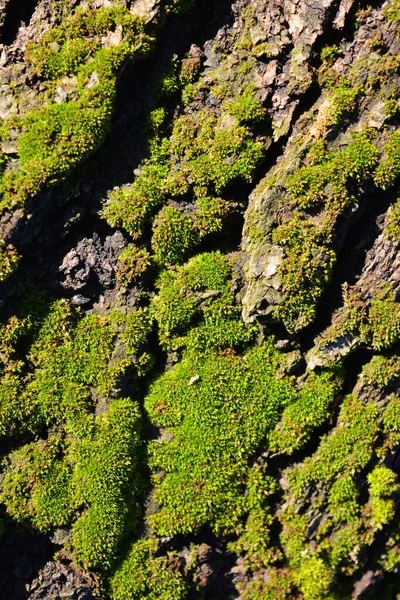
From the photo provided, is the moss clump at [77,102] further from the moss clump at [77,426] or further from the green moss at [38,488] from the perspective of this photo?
the green moss at [38,488]

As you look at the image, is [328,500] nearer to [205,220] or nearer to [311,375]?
[311,375]

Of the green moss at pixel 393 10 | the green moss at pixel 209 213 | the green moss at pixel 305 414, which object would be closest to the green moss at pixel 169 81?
the green moss at pixel 209 213

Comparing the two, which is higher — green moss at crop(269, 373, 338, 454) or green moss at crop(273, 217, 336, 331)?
green moss at crop(273, 217, 336, 331)

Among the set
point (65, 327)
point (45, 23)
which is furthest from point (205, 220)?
point (45, 23)

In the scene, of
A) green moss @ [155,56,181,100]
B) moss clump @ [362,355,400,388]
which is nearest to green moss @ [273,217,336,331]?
moss clump @ [362,355,400,388]

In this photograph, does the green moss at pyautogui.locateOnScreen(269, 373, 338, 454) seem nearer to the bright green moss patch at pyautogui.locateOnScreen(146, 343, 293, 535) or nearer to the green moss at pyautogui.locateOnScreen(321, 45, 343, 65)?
the bright green moss patch at pyautogui.locateOnScreen(146, 343, 293, 535)
